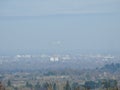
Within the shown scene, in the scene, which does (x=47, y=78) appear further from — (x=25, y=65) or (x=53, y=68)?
(x=53, y=68)

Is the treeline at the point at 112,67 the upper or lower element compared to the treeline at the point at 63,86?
upper

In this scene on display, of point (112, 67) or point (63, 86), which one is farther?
point (112, 67)

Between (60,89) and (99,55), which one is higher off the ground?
(99,55)

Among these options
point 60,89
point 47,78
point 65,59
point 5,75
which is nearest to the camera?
point 60,89

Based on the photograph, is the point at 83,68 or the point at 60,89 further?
the point at 83,68

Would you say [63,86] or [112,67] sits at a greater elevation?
[112,67]

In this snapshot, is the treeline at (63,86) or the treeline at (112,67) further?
the treeline at (112,67)

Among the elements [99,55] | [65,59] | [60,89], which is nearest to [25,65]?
[65,59]

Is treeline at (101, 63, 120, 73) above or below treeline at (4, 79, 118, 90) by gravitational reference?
above

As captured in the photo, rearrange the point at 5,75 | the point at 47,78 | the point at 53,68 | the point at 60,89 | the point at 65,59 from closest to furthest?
the point at 60,89
the point at 5,75
the point at 47,78
the point at 65,59
the point at 53,68

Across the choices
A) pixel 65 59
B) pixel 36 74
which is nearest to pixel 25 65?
pixel 36 74

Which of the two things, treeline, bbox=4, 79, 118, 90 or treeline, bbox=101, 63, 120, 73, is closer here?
treeline, bbox=4, 79, 118, 90
